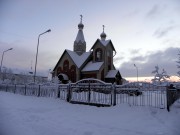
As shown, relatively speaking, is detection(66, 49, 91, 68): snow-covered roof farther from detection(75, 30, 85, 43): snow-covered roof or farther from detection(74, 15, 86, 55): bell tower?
detection(75, 30, 85, 43): snow-covered roof

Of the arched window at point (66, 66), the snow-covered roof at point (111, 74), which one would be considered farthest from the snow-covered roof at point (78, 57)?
the snow-covered roof at point (111, 74)

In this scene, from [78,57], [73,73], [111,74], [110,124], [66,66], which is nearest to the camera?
[110,124]

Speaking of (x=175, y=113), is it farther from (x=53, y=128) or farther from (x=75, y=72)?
(x=75, y=72)

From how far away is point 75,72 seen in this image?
1503 inches

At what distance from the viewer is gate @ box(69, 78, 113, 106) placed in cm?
1264

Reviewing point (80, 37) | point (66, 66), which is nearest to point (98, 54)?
point (66, 66)

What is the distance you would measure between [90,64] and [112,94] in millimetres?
25880

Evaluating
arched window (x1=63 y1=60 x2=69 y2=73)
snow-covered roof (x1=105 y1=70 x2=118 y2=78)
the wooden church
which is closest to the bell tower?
the wooden church

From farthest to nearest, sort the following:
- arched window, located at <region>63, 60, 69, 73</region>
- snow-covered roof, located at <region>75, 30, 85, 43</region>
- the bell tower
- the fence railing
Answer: snow-covered roof, located at <region>75, 30, 85, 43</region>
the bell tower
arched window, located at <region>63, 60, 69, 73</region>
the fence railing

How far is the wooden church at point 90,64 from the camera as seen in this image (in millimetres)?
35562

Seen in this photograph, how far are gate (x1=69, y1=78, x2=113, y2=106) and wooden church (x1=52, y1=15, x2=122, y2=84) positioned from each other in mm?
19821

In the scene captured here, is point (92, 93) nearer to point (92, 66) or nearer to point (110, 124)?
point (110, 124)

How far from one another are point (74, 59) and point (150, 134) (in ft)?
109

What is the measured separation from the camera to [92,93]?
13703 millimetres
